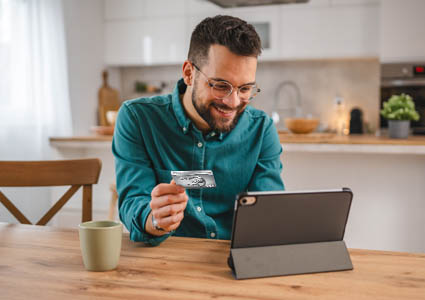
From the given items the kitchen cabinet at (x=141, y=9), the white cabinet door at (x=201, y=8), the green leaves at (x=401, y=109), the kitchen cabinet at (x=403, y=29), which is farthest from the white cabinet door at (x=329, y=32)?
the kitchen cabinet at (x=141, y=9)

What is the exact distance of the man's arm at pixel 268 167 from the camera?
1514 mm

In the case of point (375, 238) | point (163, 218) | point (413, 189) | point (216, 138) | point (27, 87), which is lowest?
point (375, 238)

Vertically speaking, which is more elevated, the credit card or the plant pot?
the credit card

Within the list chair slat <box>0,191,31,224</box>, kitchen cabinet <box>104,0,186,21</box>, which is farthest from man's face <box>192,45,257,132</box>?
kitchen cabinet <box>104,0,186,21</box>

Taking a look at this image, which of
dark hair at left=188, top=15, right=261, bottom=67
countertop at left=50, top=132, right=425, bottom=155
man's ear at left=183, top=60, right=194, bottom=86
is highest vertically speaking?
dark hair at left=188, top=15, right=261, bottom=67

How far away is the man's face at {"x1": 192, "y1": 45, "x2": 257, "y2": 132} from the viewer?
1.29 metres

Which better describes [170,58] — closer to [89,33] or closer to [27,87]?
[89,33]

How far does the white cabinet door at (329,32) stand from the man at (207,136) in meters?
2.45

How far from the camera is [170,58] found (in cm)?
419

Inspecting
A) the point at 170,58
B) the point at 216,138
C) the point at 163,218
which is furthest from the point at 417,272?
the point at 170,58

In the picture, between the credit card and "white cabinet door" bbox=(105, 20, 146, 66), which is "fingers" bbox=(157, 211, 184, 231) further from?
"white cabinet door" bbox=(105, 20, 146, 66)

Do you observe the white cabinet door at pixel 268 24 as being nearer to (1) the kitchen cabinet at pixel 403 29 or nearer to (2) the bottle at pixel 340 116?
(2) the bottle at pixel 340 116

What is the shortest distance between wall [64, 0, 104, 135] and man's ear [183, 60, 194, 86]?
261cm

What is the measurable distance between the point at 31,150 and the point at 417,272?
2.90 meters
